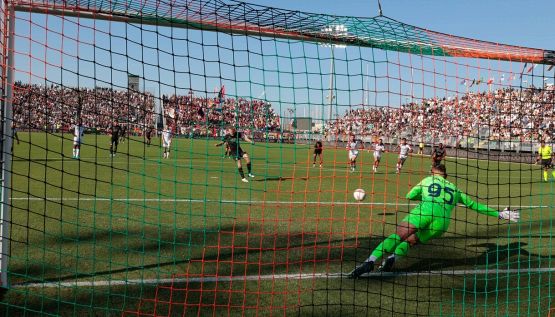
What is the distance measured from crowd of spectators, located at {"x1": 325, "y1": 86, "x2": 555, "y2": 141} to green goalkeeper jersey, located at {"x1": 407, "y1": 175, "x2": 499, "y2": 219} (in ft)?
2.51

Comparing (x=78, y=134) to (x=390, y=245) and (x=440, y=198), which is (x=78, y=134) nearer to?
(x=390, y=245)

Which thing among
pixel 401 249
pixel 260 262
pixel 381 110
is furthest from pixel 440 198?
pixel 260 262

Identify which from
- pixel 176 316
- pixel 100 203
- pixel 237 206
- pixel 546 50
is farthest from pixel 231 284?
pixel 100 203

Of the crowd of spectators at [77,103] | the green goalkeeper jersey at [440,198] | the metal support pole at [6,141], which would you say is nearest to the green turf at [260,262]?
the metal support pole at [6,141]

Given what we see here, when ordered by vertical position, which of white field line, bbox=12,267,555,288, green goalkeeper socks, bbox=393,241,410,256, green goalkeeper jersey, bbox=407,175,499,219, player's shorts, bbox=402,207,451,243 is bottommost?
white field line, bbox=12,267,555,288

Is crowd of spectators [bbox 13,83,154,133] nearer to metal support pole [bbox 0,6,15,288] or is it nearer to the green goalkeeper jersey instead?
metal support pole [bbox 0,6,15,288]

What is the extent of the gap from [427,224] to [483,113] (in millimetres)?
2113

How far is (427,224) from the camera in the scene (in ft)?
19.6

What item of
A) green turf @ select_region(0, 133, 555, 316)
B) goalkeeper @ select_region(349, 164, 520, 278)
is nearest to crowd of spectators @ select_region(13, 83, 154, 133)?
green turf @ select_region(0, 133, 555, 316)

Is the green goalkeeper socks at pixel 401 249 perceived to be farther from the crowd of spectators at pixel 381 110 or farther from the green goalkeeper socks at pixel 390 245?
the crowd of spectators at pixel 381 110

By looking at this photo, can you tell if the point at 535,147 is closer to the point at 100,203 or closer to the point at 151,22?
the point at 100,203

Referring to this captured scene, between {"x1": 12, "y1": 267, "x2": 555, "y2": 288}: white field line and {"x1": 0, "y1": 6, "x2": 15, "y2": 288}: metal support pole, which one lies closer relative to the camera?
{"x1": 0, "y1": 6, "x2": 15, "y2": 288}: metal support pole

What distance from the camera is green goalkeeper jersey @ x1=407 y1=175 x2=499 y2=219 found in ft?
19.5

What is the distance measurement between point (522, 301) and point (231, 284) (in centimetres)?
303
